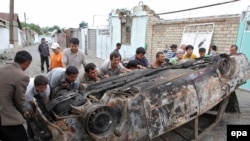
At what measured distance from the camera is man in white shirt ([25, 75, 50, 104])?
2.93 metres

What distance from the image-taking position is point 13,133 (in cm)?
266

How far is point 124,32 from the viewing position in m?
13.2

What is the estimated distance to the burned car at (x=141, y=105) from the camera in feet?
7.61

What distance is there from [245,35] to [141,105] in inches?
212

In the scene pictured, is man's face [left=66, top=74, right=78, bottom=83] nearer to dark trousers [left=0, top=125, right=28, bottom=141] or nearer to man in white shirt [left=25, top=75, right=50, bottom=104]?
man in white shirt [left=25, top=75, right=50, bottom=104]

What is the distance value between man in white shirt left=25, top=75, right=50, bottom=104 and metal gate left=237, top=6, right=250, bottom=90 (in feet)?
18.5

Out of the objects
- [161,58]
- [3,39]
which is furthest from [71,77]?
[3,39]

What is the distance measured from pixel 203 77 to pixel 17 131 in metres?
2.52

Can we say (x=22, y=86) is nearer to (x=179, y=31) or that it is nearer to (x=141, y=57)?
(x=141, y=57)

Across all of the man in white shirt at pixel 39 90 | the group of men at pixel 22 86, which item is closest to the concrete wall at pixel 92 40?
the group of men at pixel 22 86

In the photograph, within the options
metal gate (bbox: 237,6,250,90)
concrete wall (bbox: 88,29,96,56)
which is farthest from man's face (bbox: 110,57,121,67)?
concrete wall (bbox: 88,29,96,56)

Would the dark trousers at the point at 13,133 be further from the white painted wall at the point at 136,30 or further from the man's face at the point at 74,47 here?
the white painted wall at the point at 136,30

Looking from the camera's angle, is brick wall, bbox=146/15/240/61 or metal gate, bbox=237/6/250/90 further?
brick wall, bbox=146/15/240/61

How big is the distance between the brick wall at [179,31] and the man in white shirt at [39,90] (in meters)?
5.98
